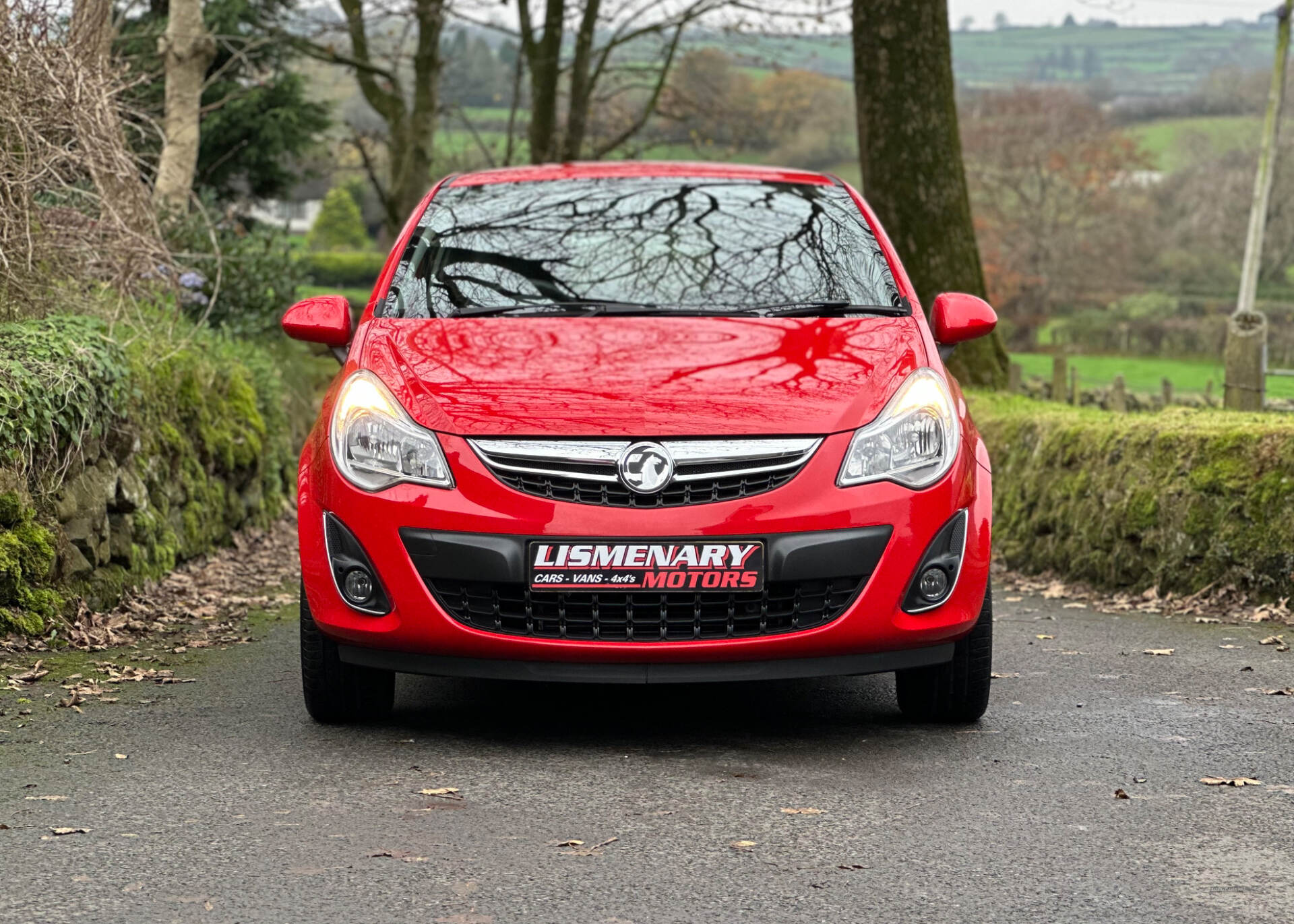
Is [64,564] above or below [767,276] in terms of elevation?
below

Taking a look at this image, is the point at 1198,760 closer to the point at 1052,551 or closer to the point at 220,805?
the point at 220,805

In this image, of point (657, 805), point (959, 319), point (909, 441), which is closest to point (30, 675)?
point (657, 805)

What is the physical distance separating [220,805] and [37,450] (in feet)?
9.75

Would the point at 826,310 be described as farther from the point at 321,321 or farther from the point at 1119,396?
the point at 1119,396

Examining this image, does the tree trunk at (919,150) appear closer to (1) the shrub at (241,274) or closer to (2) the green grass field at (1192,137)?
(1) the shrub at (241,274)

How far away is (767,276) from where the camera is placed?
587 cm

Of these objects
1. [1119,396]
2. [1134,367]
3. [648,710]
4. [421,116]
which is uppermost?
[421,116]

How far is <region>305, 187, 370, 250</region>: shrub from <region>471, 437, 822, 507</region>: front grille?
3206 inches

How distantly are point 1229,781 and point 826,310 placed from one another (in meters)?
1.97

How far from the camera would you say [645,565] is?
4637mm

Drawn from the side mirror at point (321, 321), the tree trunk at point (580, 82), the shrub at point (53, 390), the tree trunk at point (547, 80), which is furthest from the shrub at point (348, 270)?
the side mirror at point (321, 321)

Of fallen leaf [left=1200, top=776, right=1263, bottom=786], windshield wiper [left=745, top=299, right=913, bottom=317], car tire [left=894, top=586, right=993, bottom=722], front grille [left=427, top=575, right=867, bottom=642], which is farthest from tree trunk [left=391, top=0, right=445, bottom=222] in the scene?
fallen leaf [left=1200, top=776, right=1263, bottom=786]

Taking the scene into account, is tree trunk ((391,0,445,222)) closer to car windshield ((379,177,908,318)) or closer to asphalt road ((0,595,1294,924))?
car windshield ((379,177,908,318))

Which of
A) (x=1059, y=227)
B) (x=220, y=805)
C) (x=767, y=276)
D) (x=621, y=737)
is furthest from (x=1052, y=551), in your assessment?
(x=1059, y=227)
